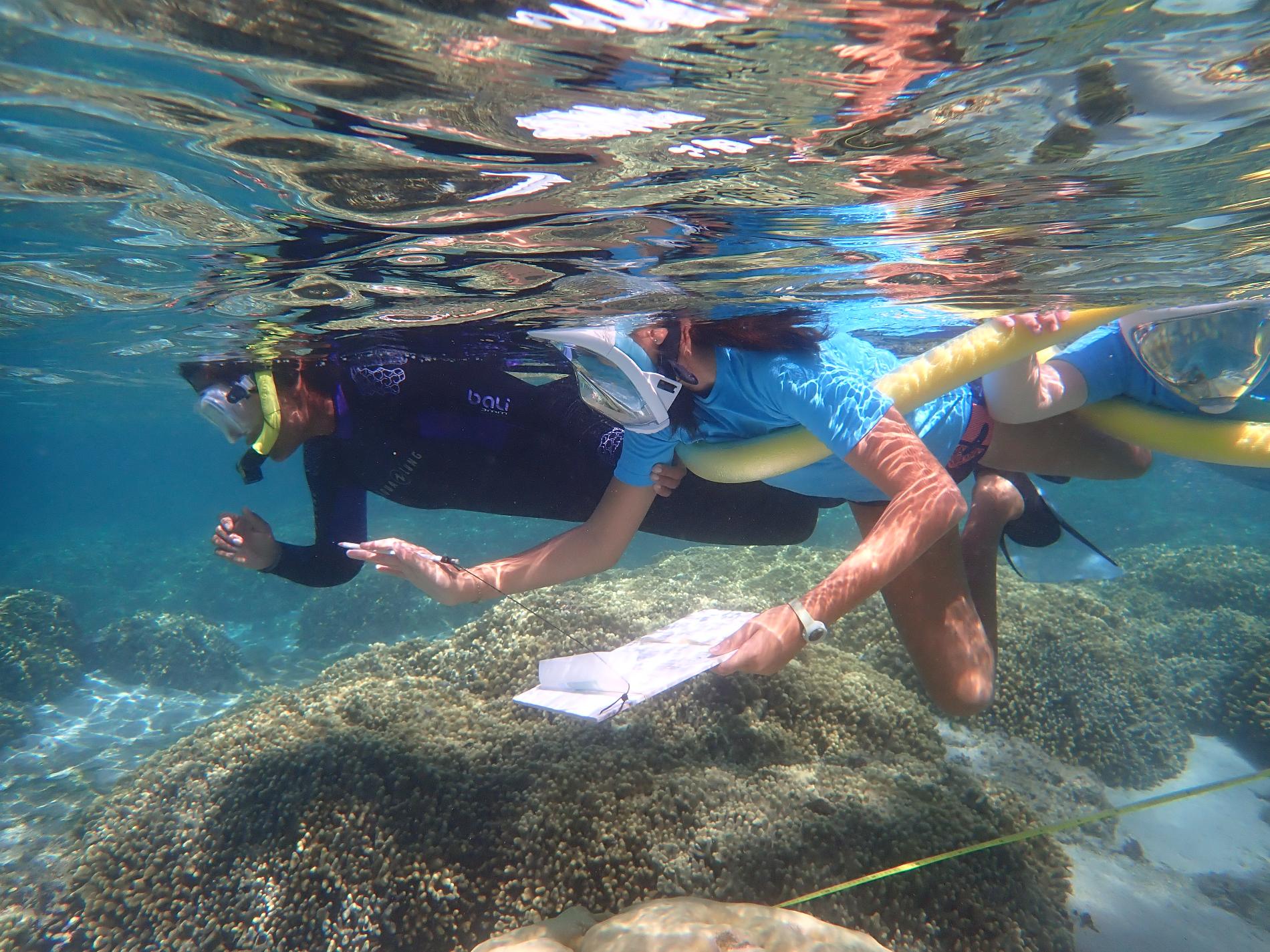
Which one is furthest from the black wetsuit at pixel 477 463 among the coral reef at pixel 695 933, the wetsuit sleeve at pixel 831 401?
the coral reef at pixel 695 933

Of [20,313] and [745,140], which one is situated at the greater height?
[745,140]

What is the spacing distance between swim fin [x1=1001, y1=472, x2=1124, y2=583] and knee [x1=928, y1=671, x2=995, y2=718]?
4.53 ft

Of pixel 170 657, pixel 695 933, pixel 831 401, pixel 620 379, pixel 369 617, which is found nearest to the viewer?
pixel 695 933

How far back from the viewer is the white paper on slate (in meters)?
3.35

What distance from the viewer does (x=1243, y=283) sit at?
750 centimetres

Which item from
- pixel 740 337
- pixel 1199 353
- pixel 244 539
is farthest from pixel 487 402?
pixel 1199 353

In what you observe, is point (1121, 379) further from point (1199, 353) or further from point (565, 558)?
point (565, 558)

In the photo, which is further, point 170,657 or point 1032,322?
point 170,657

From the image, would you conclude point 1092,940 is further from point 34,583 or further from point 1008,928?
point 34,583

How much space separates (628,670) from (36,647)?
17.4 m

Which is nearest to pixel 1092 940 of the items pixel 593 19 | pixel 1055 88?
pixel 1055 88

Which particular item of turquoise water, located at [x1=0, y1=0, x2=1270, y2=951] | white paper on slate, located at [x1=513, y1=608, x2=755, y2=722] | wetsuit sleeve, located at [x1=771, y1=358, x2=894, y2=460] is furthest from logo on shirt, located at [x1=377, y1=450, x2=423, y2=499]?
wetsuit sleeve, located at [x1=771, y1=358, x2=894, y2=460]

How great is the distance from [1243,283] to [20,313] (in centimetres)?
1684

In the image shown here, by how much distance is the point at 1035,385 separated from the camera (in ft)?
14.1
